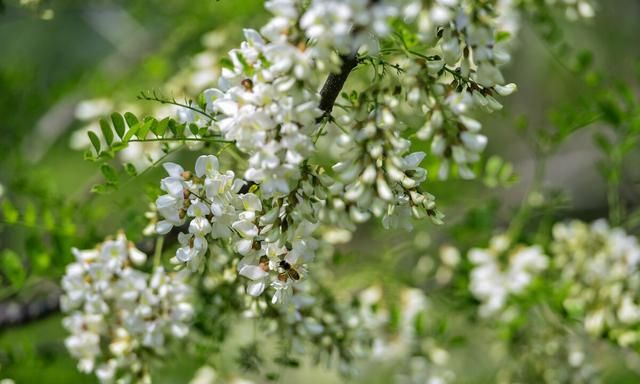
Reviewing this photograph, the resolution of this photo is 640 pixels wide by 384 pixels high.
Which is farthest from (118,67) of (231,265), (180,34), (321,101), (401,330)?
(321,101)

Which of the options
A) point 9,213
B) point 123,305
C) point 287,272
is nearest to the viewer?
point 287,272

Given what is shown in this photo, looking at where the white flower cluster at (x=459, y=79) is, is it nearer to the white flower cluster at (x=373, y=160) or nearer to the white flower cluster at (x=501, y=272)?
the white flower cluster at (x=373, y=160)

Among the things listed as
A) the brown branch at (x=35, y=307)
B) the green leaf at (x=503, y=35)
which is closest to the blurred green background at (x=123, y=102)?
the brown branch at (x=35, y=307)

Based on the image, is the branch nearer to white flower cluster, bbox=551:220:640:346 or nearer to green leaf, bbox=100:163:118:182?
green leaf, bbox=100:163:118:182

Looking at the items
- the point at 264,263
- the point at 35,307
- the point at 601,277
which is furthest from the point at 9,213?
the point at 601,277

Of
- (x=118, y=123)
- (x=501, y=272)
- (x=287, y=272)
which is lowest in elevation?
(x=501, y=272)

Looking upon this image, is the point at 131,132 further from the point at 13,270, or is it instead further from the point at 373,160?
the point at 13,270
